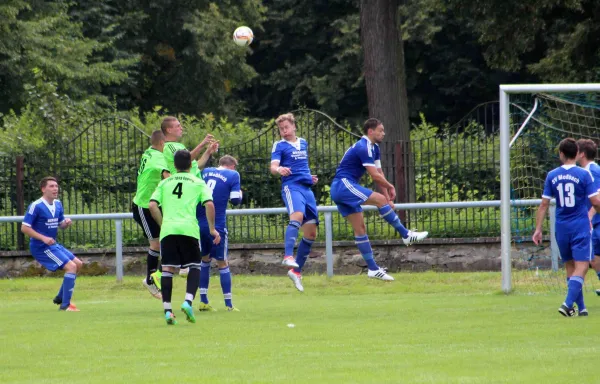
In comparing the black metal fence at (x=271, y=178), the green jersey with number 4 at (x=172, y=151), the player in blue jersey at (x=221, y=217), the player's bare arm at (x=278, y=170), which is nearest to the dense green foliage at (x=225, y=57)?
the black metal fence at (x=271, y=178)

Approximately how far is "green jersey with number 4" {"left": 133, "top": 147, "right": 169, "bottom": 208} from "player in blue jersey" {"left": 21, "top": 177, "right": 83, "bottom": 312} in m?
1.12

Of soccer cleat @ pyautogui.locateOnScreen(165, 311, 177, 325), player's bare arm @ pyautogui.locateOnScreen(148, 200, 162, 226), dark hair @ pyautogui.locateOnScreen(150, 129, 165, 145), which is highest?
dark hair @ pyautogui.locateOnScreen(150, 129, 165, 145)

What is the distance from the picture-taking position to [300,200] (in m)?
13.5

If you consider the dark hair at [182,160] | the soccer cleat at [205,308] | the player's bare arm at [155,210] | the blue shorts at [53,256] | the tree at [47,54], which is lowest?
the soccer cleat at [205,308]

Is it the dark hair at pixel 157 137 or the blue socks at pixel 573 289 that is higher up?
the dark hair at pixel 157 137

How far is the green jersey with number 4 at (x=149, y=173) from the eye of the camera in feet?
42.5

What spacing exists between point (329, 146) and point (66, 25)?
2069 centimetres

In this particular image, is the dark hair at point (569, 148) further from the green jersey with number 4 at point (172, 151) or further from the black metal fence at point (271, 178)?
the black metal fence at point (271, 178)

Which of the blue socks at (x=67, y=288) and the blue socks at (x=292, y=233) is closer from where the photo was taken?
the blue socks at (x=67, y=288)

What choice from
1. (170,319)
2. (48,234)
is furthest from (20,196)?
(170,319)

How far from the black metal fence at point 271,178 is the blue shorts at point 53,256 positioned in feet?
18.5

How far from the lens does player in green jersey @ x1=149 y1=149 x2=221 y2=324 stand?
10.9 metres

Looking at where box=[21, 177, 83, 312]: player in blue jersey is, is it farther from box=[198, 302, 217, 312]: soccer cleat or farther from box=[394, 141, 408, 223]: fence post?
box=[394, 141, 408, 223]: fence post

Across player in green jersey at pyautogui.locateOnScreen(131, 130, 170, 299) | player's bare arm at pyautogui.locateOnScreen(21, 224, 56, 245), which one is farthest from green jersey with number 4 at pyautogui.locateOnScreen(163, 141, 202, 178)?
player's bare arm at pyautogui.locateOnScreen(21, 224, 56, 245)
